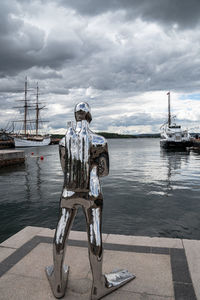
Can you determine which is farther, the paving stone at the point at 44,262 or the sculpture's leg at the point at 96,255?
the paving stone at the point at 44,262

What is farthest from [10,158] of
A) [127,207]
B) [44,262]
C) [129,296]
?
[129,296]

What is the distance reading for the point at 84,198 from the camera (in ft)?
10.8

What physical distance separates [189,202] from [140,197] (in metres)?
2.16

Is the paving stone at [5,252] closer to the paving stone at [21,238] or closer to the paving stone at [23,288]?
the paving stone at [21,238]

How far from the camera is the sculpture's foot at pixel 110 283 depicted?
3.21 meters

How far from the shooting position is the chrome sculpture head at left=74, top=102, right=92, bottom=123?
350 centimetres

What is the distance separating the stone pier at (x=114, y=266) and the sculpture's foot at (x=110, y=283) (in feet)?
0.23

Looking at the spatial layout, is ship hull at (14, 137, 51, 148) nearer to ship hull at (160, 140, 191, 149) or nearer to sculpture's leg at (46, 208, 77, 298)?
ship hull at (160, 140, 191, 149)

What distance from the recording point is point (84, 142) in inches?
132

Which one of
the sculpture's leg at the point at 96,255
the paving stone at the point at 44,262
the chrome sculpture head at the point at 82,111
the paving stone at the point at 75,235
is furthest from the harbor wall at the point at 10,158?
the sculpture's leg at the point at 96,255

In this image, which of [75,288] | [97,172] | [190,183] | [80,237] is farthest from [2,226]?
[190,183]

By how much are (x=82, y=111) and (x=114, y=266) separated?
250 cm

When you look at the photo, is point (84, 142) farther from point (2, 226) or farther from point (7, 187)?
point (7, 187)

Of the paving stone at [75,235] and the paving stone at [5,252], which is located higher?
the paving stone at [75,235]
